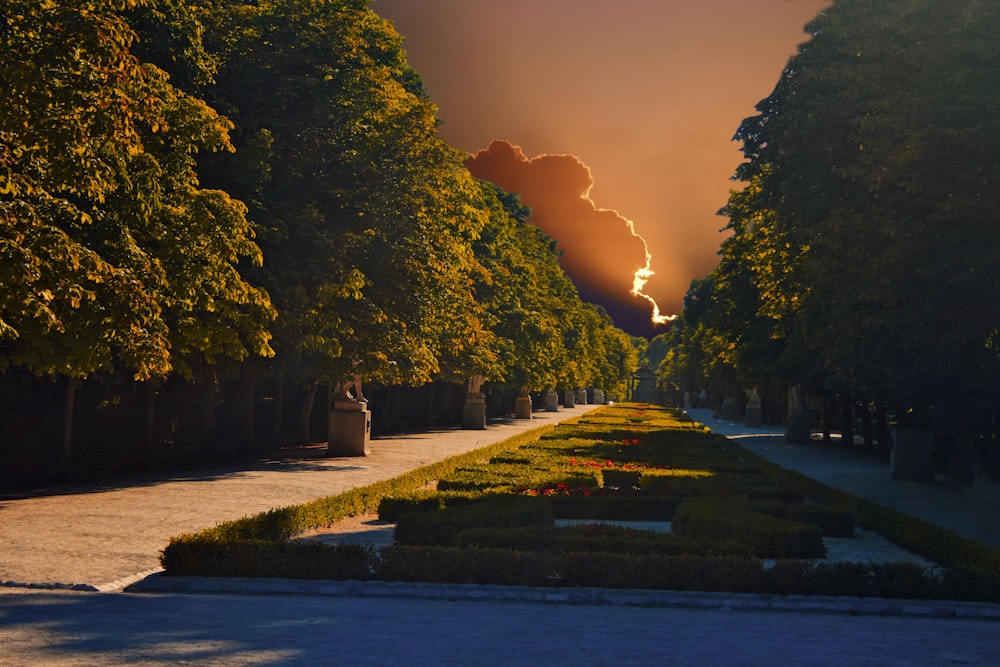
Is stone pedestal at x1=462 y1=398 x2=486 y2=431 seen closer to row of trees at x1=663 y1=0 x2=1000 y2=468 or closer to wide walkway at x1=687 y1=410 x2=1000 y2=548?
wide walkway at x1=687 y1=410 x2=1000 y2=548

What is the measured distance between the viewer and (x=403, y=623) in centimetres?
923

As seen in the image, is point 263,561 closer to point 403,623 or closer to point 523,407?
point 403,623

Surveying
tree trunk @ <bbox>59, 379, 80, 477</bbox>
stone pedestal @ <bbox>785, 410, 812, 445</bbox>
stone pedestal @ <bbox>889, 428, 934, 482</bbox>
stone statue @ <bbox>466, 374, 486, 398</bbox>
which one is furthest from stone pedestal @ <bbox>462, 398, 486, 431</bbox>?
tree trunk @ <bbox>59, 379, 80, 477</bbox>

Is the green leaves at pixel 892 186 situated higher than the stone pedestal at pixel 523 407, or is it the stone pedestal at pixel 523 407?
the green leaves at pixel 892 186

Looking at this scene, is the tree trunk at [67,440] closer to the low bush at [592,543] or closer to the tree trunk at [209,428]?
the tree trunk at [209,428]

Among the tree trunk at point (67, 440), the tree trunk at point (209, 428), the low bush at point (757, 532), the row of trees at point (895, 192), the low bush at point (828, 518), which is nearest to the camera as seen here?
the low bush at point (757, 532)

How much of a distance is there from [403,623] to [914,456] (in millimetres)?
21226

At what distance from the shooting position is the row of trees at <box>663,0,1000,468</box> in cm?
1833

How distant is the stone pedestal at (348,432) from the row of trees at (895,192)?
13241 mm

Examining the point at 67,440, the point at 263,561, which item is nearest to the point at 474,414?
the point at 67,440

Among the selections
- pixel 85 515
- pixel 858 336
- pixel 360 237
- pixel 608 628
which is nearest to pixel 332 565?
pixel 608 628

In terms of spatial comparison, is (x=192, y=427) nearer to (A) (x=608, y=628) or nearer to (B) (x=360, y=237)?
(B) (x=360, y=237)

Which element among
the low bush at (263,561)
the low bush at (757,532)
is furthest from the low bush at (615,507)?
the low bush at (263,561)

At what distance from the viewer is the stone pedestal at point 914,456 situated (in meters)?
26.8
